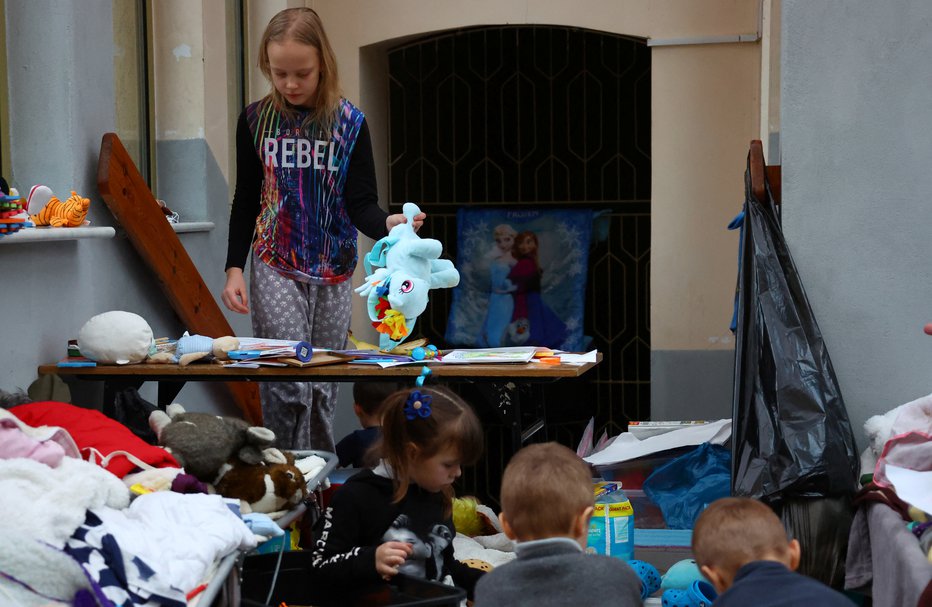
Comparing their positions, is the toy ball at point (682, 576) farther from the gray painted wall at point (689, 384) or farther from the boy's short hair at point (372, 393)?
the gray painted wall at point (689, 384)

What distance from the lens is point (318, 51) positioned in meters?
3.78

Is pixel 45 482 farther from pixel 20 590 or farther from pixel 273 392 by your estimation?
pixel 273 392

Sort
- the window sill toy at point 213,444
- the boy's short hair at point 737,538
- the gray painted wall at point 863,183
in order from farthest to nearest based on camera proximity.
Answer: the gray painted wall at point 863,183 < the window sill toy at point 213,444 < the boy's short hair at point 737,538

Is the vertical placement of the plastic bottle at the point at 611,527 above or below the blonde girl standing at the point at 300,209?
below

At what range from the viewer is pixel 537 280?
7.00 metres

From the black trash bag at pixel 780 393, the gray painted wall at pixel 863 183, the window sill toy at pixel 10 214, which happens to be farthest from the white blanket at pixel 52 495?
the gray painted wall at pixel 863 183

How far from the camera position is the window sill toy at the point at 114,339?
356cm

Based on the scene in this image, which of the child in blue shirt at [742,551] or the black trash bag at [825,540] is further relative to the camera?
the black trash bag at [825,540]

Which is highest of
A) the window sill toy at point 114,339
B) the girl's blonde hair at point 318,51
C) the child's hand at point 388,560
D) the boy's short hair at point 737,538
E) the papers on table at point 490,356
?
the girl's blonde hair at point 318,51

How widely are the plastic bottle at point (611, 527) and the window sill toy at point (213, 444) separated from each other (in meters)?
0.93

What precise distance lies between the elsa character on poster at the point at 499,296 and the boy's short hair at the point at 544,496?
4.75 meters

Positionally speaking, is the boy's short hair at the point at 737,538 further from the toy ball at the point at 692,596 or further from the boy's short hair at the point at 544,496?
the toy ball at the point at 692,596

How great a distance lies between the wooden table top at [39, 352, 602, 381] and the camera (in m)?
3.41

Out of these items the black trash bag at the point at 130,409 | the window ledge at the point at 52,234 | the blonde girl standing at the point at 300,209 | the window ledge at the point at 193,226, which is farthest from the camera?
the window ledge at the point at 193,226
